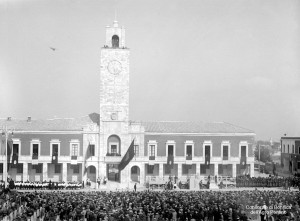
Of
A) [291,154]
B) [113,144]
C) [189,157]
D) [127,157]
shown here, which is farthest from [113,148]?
[291,154]

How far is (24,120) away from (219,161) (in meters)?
22.0

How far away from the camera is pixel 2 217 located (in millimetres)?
29328

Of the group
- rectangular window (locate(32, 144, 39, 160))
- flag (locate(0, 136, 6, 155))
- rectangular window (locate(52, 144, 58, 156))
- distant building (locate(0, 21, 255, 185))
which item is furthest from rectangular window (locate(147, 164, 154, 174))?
flag (locate(0, 136, 6, 155))

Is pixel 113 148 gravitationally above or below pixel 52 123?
below

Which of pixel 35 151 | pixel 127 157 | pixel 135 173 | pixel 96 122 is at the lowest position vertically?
pixel 135 173

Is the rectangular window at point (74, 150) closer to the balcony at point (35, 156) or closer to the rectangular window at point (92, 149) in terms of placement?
the rectangular window at point (92, 149)

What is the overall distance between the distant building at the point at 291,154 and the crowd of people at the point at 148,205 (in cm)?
3081

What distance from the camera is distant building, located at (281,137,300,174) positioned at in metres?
65.4

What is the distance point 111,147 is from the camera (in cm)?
5412

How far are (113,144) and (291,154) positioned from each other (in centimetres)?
2643

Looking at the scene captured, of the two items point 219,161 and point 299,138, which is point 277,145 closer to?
point 299,138

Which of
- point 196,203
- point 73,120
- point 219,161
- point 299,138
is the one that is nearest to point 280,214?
point 196,203

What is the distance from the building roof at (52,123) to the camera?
54312 mm

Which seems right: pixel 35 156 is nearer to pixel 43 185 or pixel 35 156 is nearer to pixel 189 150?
pixel 43 185
